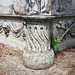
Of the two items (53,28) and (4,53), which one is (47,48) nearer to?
(53,28)

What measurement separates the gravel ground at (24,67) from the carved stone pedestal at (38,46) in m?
0.16

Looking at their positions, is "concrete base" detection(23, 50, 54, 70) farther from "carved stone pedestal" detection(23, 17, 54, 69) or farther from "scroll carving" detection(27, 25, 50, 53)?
"scroll carving" detection(27, 25, 50, 53)

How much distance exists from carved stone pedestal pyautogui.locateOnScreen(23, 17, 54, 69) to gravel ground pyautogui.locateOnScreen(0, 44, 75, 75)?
0.51 ft

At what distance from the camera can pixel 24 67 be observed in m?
2.71

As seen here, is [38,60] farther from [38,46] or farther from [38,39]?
[38,39]

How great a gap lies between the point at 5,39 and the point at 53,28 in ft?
6.03

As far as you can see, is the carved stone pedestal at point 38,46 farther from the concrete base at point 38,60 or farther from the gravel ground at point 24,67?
the gravel ground at point 24,67

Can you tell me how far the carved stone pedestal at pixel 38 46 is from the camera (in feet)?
8.39

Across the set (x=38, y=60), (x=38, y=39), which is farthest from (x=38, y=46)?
(x=38, y=60)

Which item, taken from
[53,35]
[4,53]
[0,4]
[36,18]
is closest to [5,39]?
[4,53]

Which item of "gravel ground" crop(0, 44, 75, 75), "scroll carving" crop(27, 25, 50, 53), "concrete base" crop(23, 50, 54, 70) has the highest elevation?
"scroll carving" crop(27, 25, 50, 53)

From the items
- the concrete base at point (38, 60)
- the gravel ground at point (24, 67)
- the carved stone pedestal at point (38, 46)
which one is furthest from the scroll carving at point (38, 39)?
the gravel ground at point (24, 67)

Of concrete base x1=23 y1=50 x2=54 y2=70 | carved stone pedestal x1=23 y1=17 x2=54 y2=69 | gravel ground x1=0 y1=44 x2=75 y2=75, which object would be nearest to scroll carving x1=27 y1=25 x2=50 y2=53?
carved stone pedestal x1=23 y1=17 x2=54 y2=69

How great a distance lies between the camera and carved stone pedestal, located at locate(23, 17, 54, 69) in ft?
8.39
